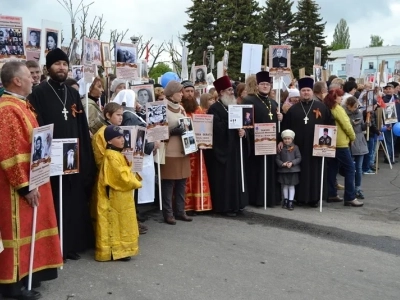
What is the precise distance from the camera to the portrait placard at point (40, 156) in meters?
4.14

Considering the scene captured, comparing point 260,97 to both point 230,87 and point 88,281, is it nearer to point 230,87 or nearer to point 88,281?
point 230,87

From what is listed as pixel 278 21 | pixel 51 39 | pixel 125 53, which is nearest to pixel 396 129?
pixel 125 53

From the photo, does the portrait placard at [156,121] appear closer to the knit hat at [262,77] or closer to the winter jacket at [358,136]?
the knit hat at [262,77]

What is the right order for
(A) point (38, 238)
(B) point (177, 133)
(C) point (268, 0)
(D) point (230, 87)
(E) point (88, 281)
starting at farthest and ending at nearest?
(C) point (268, 0), (D) point (230, 87), (B) point (177, 133), (E) point (88, 281), (A) point (38, 238)

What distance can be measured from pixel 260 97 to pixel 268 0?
4641 centimetres

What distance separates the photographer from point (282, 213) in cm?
776

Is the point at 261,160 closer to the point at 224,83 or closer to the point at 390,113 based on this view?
the point at 224,83

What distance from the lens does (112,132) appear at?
18.1 ft

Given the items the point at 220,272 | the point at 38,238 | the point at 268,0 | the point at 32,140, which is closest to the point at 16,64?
the point at 32,140

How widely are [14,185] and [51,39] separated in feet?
12.7

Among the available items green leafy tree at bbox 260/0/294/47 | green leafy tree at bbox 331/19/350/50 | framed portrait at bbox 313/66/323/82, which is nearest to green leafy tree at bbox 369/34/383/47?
green leafy tree at bbox 331/19/350/50

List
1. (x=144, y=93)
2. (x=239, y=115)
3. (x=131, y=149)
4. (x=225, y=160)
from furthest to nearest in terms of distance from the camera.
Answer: (x=225, y=160)
(x=239, y=115)
(x=144, y=93)
(x=131, y=149)

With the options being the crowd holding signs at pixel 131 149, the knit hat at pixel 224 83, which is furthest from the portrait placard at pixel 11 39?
the knit hat at pixel 224 83

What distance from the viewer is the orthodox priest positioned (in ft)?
13.6
